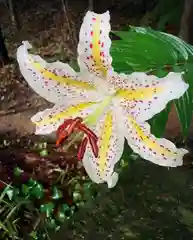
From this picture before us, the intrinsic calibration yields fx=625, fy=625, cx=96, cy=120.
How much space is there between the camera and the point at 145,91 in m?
0.59

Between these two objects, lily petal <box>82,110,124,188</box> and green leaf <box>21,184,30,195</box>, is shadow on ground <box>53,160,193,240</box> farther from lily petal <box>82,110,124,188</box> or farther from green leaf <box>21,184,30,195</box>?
lily petal <box>82,110,124,188</box>

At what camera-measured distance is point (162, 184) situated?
1.36 meters

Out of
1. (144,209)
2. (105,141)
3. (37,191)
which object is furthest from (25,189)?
(105,141)

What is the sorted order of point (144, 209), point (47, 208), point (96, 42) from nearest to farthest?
point (96, 42), point (144, 209), point (47, 208)

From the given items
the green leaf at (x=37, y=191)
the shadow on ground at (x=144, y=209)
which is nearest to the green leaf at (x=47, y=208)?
the green leaf at (x=37, y=191)

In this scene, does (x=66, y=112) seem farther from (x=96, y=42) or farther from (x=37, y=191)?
(x=37, y=191)

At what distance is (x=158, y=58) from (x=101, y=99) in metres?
0.07

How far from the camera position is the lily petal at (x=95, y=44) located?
1.89 ft

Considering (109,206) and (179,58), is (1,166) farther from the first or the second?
(179,58)

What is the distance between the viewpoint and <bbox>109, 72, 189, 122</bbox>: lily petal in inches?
21.5

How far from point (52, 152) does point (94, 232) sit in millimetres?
439

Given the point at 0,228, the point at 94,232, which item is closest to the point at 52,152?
the point at 0,228

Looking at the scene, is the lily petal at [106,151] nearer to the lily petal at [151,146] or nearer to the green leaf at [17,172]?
the lily petal at [151,146]

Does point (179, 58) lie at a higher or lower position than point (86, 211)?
higher
